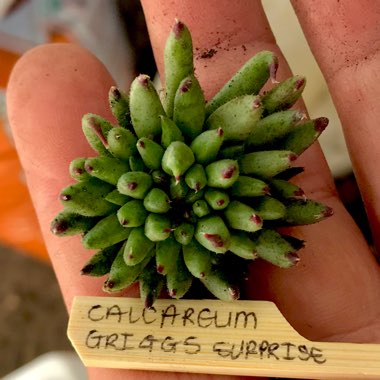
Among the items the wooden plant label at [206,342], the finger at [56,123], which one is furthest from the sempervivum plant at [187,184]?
the finger at [56,123]

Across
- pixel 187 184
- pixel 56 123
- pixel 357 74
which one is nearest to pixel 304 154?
pixel 357 74

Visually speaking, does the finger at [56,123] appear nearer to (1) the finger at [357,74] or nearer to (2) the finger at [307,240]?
(2) the finger at [307,240]

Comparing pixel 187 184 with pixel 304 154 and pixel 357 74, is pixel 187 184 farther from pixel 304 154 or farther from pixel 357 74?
pixel 357 74

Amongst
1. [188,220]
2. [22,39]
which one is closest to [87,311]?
Answer: [188,220]

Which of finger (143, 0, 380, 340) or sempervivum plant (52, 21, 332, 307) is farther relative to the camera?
finger (143, 0, 380, 340)

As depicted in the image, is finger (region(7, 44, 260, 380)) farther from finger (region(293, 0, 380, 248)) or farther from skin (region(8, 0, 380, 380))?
finger (region(293, 0, 380, 248))

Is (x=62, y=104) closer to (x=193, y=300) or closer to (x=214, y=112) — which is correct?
(x=214, y=112)

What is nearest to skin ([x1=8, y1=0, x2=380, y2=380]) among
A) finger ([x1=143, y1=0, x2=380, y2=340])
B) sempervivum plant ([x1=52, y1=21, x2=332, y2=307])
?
finger ([x1=143, y1=0, x2=380, y2=340])
